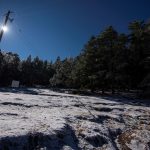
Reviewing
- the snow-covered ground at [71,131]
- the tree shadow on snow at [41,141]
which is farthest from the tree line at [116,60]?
the tree shadow on snow at [41,141]

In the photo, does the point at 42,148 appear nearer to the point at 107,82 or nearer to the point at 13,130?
the point at 13,130

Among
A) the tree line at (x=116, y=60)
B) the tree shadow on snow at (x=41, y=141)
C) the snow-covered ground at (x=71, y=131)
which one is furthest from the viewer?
the tree line at (x=116, y=60)

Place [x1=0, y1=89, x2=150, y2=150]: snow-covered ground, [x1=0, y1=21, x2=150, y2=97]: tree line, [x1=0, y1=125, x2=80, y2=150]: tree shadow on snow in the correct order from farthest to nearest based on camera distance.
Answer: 1. [x1=0, y1=21, x2=150, y2=97]: tree line
2. [x1=0, y1=89, x2=150, y2=150]: snow-covered ground
3. [x1=0, y1=125, x2=80, y2=150]: tree shadow on snow

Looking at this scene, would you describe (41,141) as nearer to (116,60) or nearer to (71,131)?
(71,131)

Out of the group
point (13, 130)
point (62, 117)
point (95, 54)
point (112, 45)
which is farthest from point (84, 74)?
point (13, 130)

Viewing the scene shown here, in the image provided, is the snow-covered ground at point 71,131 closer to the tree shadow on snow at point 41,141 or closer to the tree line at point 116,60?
the tree shadow on snow at point 41,141

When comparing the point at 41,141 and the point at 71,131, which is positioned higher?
the point at 71,131

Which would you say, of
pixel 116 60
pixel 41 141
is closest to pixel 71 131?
pixel 41 141

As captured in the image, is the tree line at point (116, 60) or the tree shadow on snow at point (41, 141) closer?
the tree shadow on snow at point (41, 141)

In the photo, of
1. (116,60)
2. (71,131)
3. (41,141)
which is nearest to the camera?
(41,141)

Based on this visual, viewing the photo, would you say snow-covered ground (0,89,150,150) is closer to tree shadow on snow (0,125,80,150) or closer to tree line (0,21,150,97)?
tree shadow on snow (0,125,80,150)

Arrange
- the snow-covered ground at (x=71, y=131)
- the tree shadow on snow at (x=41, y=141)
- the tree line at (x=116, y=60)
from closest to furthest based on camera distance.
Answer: the tree shadow on snow at (x=41, y=141) → the snow-covered ground at (x=71, y=131) → the tree line at (x=116, y=60)

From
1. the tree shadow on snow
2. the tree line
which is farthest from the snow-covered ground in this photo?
the tree line

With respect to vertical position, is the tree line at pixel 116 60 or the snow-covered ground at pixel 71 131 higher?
the tree line at pixel 116 60
